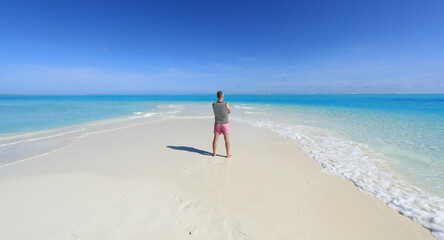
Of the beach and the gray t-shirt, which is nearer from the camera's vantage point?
the beach

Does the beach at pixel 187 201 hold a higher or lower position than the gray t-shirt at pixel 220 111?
lower

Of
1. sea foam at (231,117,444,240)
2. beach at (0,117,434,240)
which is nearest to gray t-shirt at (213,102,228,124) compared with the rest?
beach at (0,117,434,240)

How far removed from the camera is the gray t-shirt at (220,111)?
559 cm

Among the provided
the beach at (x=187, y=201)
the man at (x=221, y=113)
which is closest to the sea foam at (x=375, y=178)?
the beach at (x=187, y=201)

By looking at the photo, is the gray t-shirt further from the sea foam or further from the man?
the sea foam

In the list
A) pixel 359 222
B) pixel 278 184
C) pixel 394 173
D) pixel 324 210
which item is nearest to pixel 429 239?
pixel 359 222

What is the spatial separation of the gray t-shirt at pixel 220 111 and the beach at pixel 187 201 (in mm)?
1305

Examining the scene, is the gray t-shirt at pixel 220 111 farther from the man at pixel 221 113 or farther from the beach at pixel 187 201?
the beach at pixel 187 201

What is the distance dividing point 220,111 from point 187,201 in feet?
9.39

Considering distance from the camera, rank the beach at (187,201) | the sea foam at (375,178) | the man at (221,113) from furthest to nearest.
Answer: the man at (221,113), the sea foam at (375,178), the beach at (187,201)

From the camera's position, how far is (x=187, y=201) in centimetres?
362

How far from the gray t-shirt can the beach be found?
1305mm

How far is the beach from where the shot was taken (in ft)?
9.38

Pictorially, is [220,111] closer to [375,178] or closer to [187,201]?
[187,201]
